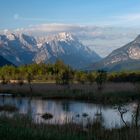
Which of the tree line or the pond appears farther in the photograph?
the tree line

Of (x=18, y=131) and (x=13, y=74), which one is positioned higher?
(x=18, y=131)

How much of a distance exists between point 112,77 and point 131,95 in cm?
7296

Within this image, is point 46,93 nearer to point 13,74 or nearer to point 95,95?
point 95,95

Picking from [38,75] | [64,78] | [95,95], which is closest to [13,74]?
[38,75]

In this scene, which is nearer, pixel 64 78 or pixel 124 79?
pixel 64 78

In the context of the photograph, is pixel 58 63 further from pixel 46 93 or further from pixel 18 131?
pixel 18 131

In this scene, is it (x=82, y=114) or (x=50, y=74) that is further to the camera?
(x=50, y=74)

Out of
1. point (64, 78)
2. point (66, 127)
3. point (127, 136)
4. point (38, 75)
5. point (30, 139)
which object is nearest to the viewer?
point (30, 139)

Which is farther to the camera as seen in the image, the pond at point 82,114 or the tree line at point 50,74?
the tree line at point 50,74

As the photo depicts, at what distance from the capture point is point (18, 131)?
21.1 meters

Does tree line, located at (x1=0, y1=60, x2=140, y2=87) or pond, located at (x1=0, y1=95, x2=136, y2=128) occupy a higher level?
pond, located at (x1=0, y1=95, x2=136, y2=128)

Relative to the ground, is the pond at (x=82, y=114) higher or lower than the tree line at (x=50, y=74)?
higher

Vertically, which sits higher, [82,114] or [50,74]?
[82,114]

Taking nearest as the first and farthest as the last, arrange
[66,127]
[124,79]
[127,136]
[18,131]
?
[18,131] → [127,136] → [66,127] → [124,79]
